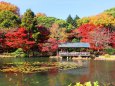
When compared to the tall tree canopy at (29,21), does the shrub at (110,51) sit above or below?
below

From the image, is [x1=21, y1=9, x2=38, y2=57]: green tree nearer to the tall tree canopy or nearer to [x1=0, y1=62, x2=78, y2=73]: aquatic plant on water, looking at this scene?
the tall tree canopy

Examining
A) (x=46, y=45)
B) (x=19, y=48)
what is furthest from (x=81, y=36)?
(x=19, y=48)

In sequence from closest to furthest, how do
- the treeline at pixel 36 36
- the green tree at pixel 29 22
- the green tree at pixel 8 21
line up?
the treeline at pixel 36 36 → the green tree at pixel 29 22 → the green tree at pixel 8 21

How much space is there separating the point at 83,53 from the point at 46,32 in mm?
8040

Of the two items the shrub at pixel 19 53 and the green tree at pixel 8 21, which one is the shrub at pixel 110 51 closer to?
the shrub at pixel 19 53

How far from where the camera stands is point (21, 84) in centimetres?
1778

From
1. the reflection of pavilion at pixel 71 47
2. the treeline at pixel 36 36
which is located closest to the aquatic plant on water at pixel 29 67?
the reflection of pavilion at pixel 71 47

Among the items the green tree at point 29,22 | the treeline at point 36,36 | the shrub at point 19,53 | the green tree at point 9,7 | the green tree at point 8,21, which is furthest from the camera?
the green tree at point 9,7

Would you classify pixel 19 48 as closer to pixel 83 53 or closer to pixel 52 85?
pixel 83 53

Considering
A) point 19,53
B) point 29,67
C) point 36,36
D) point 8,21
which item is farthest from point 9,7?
point 29,67

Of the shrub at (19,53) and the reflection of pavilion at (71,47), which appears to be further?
the reflection of pavilion at (71,47)

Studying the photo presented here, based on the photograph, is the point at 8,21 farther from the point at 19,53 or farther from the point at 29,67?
the point at 29,67

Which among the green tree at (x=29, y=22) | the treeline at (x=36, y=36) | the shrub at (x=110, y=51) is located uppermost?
the green tree at (x=29, y=22)

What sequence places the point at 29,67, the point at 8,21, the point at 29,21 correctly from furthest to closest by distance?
the point at 8,21 → the point at 29,21 → the point at 29,67
